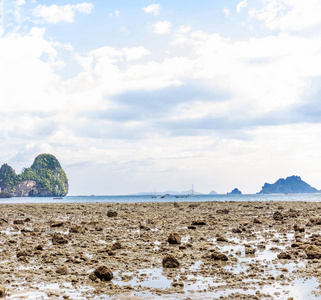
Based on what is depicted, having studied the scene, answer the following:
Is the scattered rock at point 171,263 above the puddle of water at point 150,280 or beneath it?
above

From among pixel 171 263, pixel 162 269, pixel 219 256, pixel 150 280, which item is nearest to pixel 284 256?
pixel 219 256

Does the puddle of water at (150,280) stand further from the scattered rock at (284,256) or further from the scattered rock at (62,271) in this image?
the scattered rock at (284,256)

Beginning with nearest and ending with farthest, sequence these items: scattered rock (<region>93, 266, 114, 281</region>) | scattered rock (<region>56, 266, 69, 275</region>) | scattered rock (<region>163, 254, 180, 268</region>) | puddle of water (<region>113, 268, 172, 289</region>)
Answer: puddle of water (<region>113, 268, 172, 289</region>)
scattered rock (<region>93, 266, 114, 281</region>)
scattered rock (<region>56, 266, 69, 275</region>)
scattered rock (<region>163, 254, 180, 268</region>)

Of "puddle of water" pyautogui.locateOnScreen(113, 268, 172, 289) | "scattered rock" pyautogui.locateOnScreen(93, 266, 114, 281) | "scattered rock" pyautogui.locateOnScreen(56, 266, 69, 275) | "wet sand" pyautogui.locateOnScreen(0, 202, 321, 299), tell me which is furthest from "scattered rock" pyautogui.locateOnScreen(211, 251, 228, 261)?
"scattered rock" pyautogui.locateOnScreen(56, 266, 69, 275)

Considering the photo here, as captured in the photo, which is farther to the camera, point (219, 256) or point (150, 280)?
point (219, 256)

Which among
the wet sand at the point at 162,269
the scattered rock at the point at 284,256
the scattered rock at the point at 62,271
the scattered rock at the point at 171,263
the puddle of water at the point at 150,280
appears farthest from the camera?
the scattered rock at the point at 284,256

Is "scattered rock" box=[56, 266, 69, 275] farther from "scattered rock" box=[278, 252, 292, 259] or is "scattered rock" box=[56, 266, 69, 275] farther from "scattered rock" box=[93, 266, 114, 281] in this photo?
"scattered rock" box=[278, 252, 292, 259]

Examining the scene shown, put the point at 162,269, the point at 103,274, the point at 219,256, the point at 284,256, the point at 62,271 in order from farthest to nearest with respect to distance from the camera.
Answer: the point at 284,256, the point at 219,256, the point at 162,269, the point at 62,271, the point at 103,274

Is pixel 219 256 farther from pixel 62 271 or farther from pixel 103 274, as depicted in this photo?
pixel 62 271

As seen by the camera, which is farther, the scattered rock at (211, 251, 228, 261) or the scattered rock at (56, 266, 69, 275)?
the scattered rock at (211, 251, 228, 261)

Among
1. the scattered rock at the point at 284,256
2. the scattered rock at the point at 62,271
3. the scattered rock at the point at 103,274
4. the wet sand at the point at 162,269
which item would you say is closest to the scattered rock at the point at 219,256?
the wet sand at the point at 162,269

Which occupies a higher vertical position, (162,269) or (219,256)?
(219,256)

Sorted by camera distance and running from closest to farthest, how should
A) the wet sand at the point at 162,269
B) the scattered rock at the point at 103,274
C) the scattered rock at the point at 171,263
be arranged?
the wet sand at the point at 162,269 → the scattered rock at the point at 103,274 → the scattered rock at the point at 171,263

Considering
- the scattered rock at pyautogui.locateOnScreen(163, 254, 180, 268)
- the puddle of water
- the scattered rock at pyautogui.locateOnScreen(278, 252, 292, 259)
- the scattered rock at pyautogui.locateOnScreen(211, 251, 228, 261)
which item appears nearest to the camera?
the puddle of water
